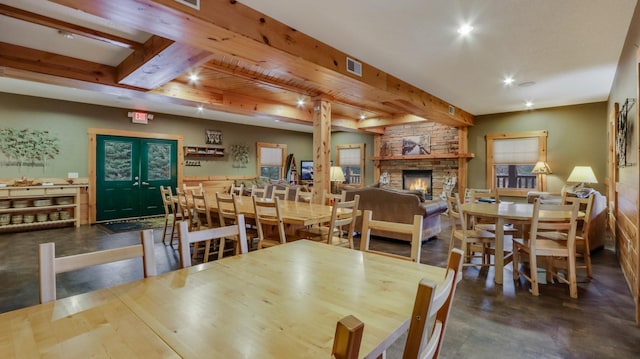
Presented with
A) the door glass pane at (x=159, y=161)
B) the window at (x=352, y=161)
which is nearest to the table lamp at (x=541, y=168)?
the window at (x=352, y=161)

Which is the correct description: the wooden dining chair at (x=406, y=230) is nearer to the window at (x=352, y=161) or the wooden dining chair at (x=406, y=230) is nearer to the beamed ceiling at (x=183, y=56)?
the beamed ceiling at (x=183, y=56)

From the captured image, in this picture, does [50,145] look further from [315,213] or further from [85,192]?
[315,213]

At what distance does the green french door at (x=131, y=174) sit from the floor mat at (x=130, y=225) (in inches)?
16.9

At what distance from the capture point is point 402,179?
9500 millimetres

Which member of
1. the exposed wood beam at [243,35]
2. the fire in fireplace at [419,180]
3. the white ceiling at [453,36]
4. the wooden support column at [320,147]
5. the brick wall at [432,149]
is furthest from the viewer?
the fire in fireplace at [419,180]

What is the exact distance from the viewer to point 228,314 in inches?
38.3

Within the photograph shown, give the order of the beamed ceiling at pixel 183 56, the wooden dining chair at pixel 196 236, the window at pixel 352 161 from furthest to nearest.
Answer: the window at pixel 352 161 < the beamed ceiling at pixel 183 56 < the wooden dining chair at pixel 196 236

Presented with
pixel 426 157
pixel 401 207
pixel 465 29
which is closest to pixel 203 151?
pixel 401 207

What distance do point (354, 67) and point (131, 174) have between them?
622 cm

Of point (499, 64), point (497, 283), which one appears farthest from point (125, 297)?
point (499, 64)

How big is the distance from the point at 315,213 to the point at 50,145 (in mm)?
6297

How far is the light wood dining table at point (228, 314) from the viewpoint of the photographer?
0.79m

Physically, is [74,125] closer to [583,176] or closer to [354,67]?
[354,67]

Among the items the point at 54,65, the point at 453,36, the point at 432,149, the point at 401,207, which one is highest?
the point at 453,36
